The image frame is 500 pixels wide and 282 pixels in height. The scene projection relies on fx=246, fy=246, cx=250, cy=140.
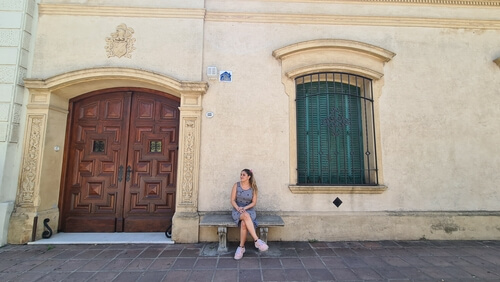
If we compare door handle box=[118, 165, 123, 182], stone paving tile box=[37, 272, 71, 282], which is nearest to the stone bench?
stone paving tile box=[37, 272, 71, 282]

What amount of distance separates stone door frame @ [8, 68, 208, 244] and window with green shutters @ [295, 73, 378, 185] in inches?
82.2

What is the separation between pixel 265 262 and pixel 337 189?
1.96 m

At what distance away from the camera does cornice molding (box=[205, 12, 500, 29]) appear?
5043 mm

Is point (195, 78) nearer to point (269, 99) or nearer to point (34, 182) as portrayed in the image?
point (269, 99)

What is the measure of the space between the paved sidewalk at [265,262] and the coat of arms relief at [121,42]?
142 inches

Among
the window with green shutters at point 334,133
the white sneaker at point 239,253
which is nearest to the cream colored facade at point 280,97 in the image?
the window with green shutters at point 334,133

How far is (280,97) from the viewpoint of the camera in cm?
486

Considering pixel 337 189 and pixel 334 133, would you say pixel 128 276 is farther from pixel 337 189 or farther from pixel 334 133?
pixel 334 133

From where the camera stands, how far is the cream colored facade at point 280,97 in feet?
15.0

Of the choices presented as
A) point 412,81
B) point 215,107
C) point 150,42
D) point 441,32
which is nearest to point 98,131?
point 150,42

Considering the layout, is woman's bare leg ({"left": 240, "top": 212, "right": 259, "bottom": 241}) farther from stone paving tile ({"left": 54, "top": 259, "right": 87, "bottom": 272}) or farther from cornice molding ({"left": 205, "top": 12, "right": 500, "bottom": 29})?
cornice molding ({"left": 205, "top": 12, "right": 500, "bottom": 29})

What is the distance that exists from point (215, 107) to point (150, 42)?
1866 mm

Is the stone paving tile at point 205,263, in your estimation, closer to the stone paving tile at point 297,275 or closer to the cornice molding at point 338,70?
the stone paving tile at point 297,275

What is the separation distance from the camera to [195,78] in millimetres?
4820
